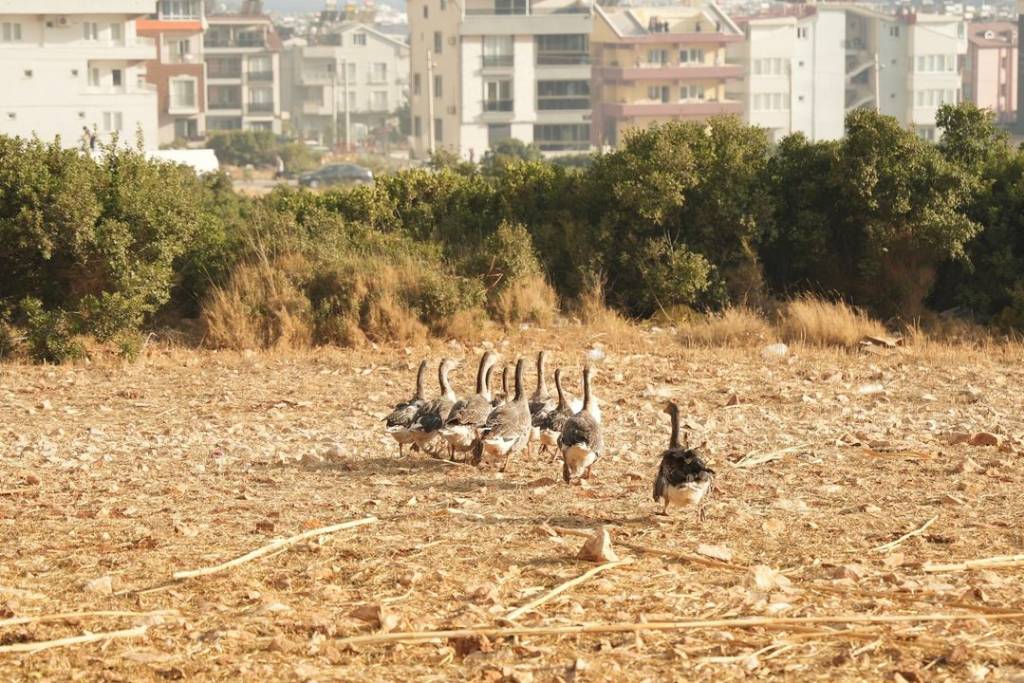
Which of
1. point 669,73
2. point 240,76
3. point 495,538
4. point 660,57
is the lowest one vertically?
point 495,538

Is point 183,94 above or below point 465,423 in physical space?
above

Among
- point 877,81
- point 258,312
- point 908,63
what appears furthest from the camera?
point 908,63

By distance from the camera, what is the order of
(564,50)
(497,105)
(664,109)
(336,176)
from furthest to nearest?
1. (664,109)
2. (564,50)
3. (497,105)
4. (336,176)

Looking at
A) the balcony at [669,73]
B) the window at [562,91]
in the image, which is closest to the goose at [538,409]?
the window at [562,91]

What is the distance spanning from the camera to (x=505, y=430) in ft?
40.9

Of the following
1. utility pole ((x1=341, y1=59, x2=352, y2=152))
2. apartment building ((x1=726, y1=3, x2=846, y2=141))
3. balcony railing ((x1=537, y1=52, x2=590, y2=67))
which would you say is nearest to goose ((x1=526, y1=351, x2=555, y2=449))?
balcony railing ((x1=537, y1=52, x2=590, y2=67))

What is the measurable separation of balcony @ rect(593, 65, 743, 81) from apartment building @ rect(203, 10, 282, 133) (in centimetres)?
3987

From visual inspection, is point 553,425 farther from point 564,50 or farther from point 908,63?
point 908,63

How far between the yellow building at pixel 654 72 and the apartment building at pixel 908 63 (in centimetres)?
1284

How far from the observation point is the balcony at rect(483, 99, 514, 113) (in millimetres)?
112562

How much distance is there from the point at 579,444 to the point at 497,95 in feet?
337

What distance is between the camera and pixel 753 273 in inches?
904

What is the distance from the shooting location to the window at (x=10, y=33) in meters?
80.3

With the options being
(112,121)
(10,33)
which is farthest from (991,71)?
(10,33)
